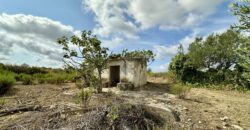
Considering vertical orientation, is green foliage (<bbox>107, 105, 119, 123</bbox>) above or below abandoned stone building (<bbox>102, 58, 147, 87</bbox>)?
below

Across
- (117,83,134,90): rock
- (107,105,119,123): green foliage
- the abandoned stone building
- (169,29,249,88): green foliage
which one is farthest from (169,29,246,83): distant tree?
(107,105,119,123): green foliage

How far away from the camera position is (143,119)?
5395 mm

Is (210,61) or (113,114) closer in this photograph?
(113,114)

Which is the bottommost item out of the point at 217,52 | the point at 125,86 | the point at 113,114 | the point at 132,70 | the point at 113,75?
the point at 113,114

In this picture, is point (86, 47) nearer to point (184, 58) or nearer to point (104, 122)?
point (104, 122)

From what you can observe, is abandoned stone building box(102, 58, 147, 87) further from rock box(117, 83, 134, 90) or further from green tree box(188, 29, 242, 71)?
green tree box(188, 29, 242, 71)

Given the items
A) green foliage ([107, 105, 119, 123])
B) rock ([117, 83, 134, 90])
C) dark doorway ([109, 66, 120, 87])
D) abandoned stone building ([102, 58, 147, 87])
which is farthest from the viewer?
dark doorway ([109, 66, 120, 87])

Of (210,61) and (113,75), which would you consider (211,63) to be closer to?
(210,61)

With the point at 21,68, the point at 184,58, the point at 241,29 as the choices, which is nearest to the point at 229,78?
the point at 184,58

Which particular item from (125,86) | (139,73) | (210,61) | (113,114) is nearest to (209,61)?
(210,61)

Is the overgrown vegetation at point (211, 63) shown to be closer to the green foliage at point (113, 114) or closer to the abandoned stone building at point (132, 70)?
the abandoned stone building at point (132, 70)

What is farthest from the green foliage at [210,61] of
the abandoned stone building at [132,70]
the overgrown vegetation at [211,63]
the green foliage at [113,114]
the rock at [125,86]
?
the green foliage at [113,114]

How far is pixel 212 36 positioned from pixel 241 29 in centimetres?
1482

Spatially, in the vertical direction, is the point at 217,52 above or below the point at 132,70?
above
